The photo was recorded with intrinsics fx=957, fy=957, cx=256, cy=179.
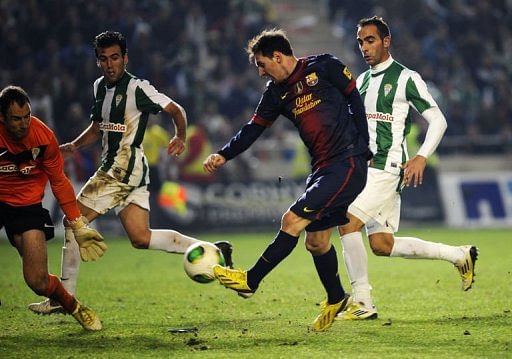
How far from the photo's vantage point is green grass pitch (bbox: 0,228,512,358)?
20.7ft

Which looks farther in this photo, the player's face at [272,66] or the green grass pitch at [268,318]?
the player's face at [272,66]

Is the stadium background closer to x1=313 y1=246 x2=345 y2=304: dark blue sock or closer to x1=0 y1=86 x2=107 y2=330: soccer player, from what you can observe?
x1=0 y1=86 x2=107 y2=330: soccer player

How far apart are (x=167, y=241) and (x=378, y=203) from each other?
1886mm

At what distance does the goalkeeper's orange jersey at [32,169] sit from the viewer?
274 inches

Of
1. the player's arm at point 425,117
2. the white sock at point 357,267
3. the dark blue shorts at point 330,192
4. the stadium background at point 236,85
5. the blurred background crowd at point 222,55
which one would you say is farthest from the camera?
the blurred background crowd at point 222,55

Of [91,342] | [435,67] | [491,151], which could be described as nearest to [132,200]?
[91,342]

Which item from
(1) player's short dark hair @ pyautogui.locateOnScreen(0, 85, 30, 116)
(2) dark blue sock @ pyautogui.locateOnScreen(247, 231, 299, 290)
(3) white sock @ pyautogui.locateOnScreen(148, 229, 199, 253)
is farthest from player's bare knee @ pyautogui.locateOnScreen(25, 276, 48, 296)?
(2) dark blue sock @ pyautogui.locateOnScreen(247, 231, 299, 290)

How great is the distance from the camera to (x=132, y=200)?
835cm

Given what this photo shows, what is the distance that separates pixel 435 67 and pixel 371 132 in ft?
44.9

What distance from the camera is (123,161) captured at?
8.29m

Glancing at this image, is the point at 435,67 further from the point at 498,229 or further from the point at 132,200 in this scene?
the point at 132,200

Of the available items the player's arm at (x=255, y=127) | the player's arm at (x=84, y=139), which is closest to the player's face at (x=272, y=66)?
the player's arm at (x=255, y=127)

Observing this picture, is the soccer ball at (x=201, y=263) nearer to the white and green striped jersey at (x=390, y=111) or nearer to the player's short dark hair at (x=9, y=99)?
the player's short dark hair at (x=9, y=99)

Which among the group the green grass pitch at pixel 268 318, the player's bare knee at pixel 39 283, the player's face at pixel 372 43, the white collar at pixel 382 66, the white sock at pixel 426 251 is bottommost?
the green grass pitch at pixel 268 318
